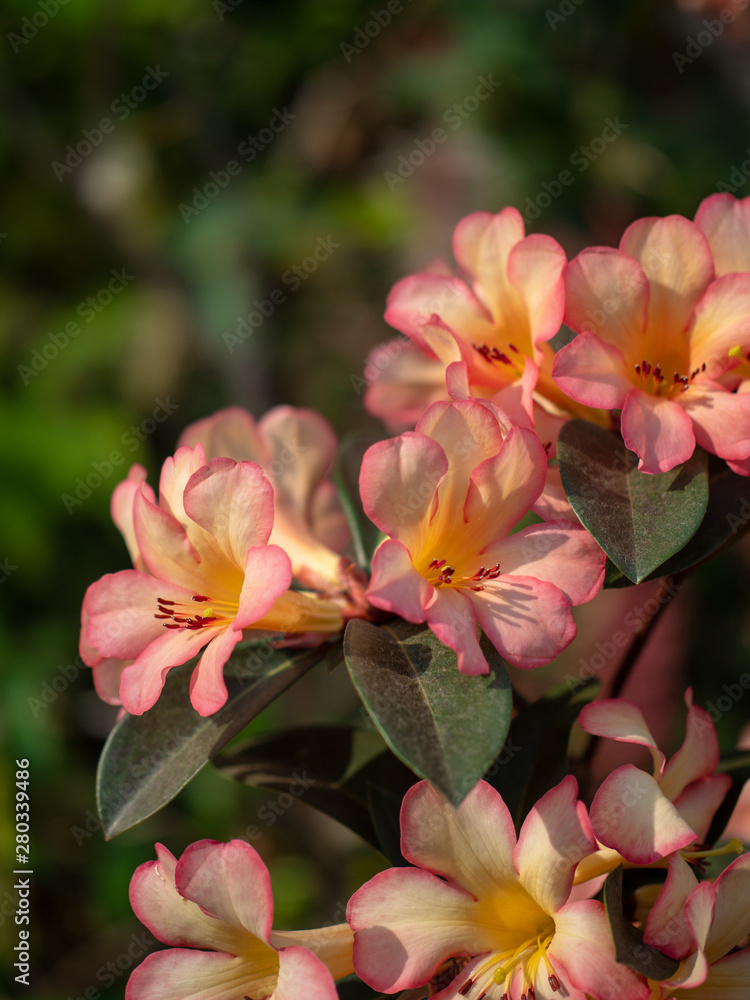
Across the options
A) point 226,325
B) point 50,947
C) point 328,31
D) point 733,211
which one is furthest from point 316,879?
point 328,31

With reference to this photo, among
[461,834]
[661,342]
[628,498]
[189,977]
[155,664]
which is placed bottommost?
[189,977]

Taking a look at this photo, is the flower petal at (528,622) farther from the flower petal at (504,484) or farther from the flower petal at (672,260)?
the flower petal at (672,260)

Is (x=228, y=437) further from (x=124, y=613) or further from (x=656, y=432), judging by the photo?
(x=656, y=432)

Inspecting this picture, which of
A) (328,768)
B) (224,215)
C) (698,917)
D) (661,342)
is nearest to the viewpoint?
(698,917)

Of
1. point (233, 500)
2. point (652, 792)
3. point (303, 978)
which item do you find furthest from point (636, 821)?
point (233, 500)

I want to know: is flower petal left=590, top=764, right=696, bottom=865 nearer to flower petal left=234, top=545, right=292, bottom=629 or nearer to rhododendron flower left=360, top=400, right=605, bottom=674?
rhododendron flower left=360, top=400, right=605, bottom=674

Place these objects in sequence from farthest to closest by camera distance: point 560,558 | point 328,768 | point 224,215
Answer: point 224,215 → point 328,768 → point 560,558

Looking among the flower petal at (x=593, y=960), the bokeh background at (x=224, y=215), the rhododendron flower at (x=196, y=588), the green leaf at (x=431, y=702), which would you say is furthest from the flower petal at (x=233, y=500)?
the bokeh background at (x=224, y=215)

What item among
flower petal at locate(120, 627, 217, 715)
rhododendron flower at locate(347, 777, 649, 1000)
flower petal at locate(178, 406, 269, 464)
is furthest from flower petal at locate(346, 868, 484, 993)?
flower petal at locate(178, 406, 269, 464)
